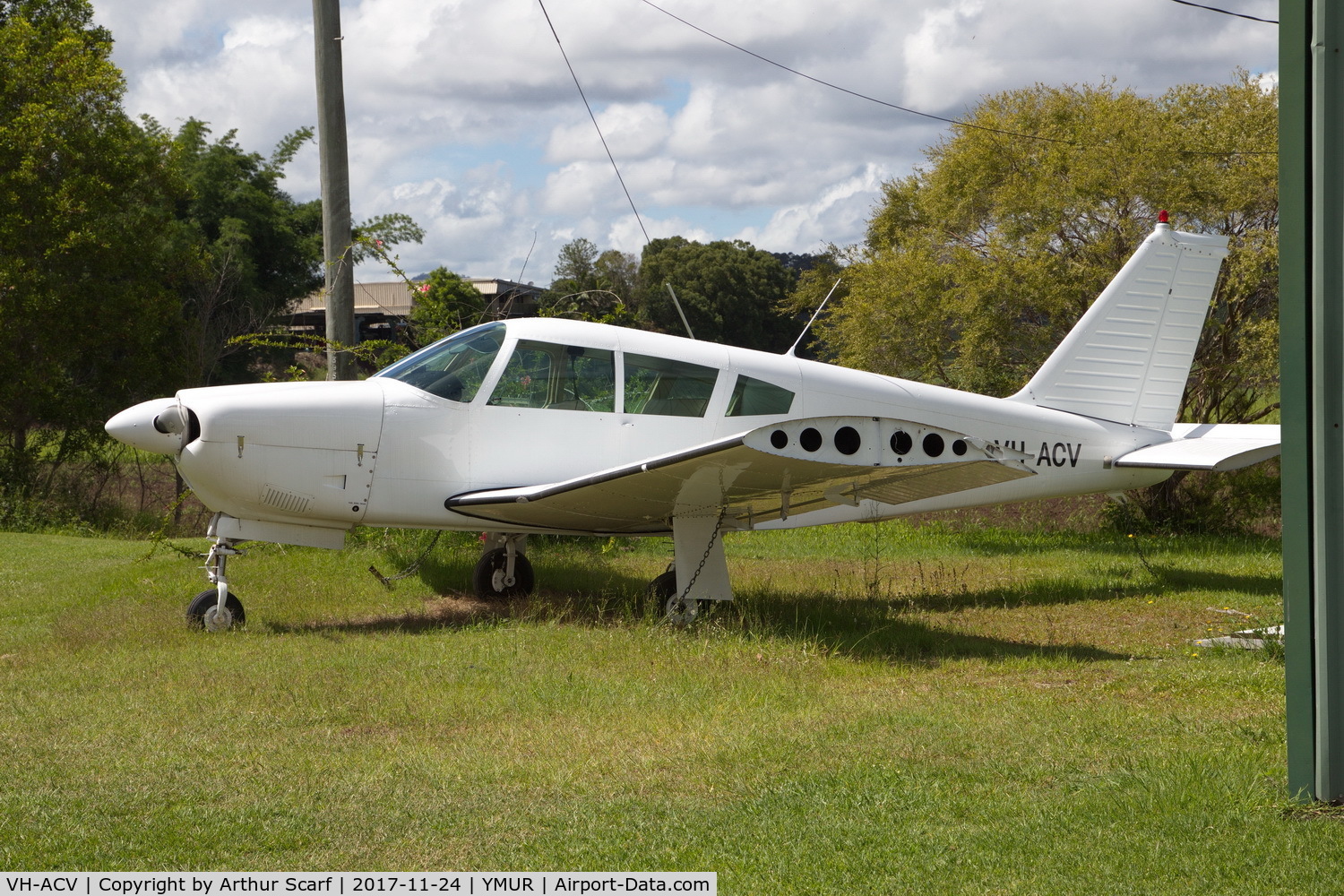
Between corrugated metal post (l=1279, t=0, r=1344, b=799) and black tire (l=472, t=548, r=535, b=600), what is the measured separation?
7.05 meters

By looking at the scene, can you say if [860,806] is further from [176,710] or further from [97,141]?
[97,141]

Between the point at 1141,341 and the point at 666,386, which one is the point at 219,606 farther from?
the point at 1141,341

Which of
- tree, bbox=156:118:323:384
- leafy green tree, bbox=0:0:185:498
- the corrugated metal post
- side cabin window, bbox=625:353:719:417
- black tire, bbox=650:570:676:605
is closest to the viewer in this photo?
the corrugated metal post

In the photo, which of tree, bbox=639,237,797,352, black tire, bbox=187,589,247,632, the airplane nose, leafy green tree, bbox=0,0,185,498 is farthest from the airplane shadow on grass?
tree, bbox=639,237,797,352

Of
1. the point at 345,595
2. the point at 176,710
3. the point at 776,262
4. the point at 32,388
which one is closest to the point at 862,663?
the point at 176,710

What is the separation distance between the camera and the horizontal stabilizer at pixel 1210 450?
953 cm

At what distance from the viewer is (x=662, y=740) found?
5297 mm

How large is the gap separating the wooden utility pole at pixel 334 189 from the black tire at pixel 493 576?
3.19 metres

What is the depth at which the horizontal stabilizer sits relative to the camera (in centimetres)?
953

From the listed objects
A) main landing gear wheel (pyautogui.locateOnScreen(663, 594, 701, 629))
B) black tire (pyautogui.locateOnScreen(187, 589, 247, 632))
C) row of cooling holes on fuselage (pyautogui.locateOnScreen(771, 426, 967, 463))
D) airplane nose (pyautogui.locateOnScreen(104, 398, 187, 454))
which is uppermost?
airplane nose (pyautogui.locateOnScreen(104, 398, 187, 454))

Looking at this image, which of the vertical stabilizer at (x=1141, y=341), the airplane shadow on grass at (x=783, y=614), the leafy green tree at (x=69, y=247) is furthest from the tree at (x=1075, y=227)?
the leafy green tree at (x=69, y=247)

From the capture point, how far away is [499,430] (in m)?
8.48

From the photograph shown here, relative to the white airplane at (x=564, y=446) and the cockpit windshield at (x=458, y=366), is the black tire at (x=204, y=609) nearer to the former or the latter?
the white airplane at (x=564, y=446)

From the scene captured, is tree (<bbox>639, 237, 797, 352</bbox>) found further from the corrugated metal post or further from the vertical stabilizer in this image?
the corrugated metal post
